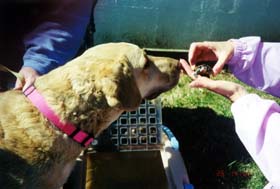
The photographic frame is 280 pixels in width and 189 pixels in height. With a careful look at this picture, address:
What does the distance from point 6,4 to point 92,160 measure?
4.75 ft

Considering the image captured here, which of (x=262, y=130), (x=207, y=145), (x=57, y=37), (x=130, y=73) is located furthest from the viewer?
(x=207, y=145)

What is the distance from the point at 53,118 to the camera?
2818mm

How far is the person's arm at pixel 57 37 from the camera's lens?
3699mm

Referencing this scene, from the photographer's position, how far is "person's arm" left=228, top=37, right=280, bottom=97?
3152 mm

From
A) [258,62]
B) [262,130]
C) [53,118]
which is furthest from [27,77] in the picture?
[262,130]

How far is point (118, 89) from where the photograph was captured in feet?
9.23

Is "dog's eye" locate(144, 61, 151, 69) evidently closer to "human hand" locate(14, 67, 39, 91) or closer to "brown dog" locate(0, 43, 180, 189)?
"brown dog" locate(0, 43, 180, 189)

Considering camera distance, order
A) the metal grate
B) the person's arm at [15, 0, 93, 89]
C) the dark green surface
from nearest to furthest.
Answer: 1. the person's arm at [15, 0, 93, 89]
2. the metal grate
3. the dark green surface

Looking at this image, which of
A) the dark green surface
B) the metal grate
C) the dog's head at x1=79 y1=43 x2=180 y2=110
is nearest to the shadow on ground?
the metal grate

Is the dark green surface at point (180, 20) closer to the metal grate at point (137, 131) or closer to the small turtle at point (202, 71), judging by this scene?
the metal grate at point (137, 131)

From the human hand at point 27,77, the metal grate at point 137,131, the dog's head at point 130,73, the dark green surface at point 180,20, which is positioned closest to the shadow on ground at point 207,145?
the metal grate at point 137,131

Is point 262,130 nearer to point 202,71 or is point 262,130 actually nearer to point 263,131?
point 263,131

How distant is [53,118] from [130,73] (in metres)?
0.52

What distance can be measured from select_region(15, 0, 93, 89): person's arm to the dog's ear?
92 cm
